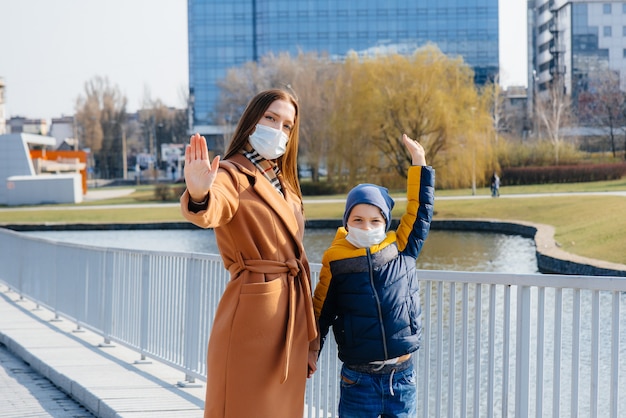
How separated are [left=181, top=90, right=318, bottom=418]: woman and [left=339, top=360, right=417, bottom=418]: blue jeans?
0.22 metres

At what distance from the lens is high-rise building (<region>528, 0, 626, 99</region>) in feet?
359

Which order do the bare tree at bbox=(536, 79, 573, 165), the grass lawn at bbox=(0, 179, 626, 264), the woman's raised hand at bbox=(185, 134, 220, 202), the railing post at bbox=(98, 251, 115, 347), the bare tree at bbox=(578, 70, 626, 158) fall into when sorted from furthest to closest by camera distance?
the bare tree at bbox=(578, 70, 626, 158) → the bare tree at bbox=(536, 79, 573, 165) → the grass lawn at bbox=(0, 179, 626, 264) → the railing post at bbox=(98, 251, 115, 347) → the woman's raised hand at bbox=(185, 134, 220, 202)

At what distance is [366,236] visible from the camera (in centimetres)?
407

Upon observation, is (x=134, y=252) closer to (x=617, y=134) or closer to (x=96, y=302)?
(x=96, y=302)

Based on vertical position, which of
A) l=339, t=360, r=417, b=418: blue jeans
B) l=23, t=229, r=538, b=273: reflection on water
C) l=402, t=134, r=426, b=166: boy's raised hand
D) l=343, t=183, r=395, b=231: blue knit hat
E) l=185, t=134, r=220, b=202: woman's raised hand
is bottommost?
l=23, t=229, r=538, b=273: reflection on water

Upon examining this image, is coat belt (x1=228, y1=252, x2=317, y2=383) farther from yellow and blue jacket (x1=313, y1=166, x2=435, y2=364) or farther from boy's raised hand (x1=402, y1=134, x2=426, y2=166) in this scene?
boy's raised hand (x1=402, y1=134, x2=426, y2=166)

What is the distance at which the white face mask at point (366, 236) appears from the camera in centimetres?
407

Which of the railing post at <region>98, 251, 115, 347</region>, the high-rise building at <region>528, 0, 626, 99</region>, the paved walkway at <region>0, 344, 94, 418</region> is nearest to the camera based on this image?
the paved walkway at <region>0, 344, 94, 418</region>

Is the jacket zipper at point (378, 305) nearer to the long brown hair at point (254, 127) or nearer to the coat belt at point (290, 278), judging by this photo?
the coat belt at point (290, 278)

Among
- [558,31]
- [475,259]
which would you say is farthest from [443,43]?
[475,259]

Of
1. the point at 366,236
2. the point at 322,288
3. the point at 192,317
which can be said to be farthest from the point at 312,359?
the point at 192,317

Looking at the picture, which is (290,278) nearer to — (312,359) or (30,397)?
(312,359)

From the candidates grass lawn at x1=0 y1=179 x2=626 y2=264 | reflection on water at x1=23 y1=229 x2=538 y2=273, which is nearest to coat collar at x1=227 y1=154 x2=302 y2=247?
reflection on water at x1=23 y1=229 x2=538 y2=273

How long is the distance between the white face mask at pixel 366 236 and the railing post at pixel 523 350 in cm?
85
